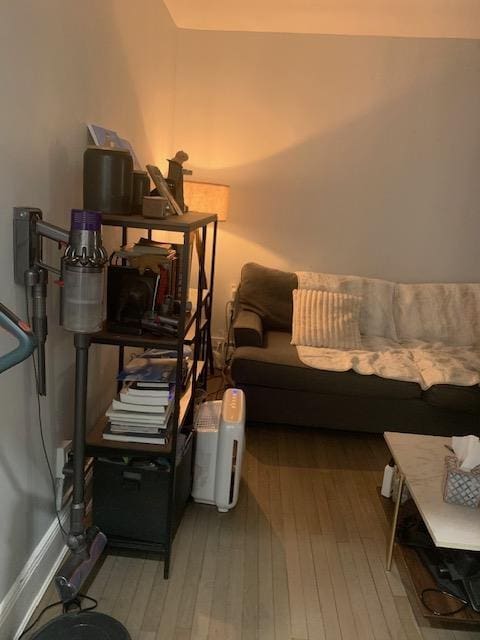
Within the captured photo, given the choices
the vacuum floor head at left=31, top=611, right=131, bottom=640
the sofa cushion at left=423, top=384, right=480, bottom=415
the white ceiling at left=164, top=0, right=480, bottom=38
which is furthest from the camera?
the white ceiling at left=164, top=0, right=480, bottom=38

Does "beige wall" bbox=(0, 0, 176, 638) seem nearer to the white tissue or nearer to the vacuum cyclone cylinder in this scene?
the vacuum cyclone cylinder

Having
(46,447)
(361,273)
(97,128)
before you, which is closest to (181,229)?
(97,128)

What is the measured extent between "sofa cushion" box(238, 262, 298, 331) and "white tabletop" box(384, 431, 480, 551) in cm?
133

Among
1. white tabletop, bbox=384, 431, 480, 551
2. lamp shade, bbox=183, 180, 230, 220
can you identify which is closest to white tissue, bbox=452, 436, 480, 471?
white tabletop, bbox=384, 431, 480, 551

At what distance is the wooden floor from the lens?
1.75 meters

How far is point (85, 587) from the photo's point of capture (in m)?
1.83

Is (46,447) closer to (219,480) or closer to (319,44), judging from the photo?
(219,480)

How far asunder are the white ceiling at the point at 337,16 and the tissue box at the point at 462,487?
2.66m

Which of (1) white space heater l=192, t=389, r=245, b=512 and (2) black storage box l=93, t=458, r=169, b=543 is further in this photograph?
(1) white space heater l=192, t=389, r=245, b=512

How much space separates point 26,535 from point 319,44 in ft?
10.9

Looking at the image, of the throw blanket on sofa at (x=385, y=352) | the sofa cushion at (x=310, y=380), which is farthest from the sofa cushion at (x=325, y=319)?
the sofa cushion at (x=310, y=380)

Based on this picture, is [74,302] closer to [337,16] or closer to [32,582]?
[32,582]

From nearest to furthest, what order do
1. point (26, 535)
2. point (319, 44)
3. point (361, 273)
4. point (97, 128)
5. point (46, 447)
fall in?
point (26, 535)
point (46, 447)
point (97, 128)
point (319, 44)
point (361, 273)

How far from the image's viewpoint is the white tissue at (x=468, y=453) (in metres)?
1.82
